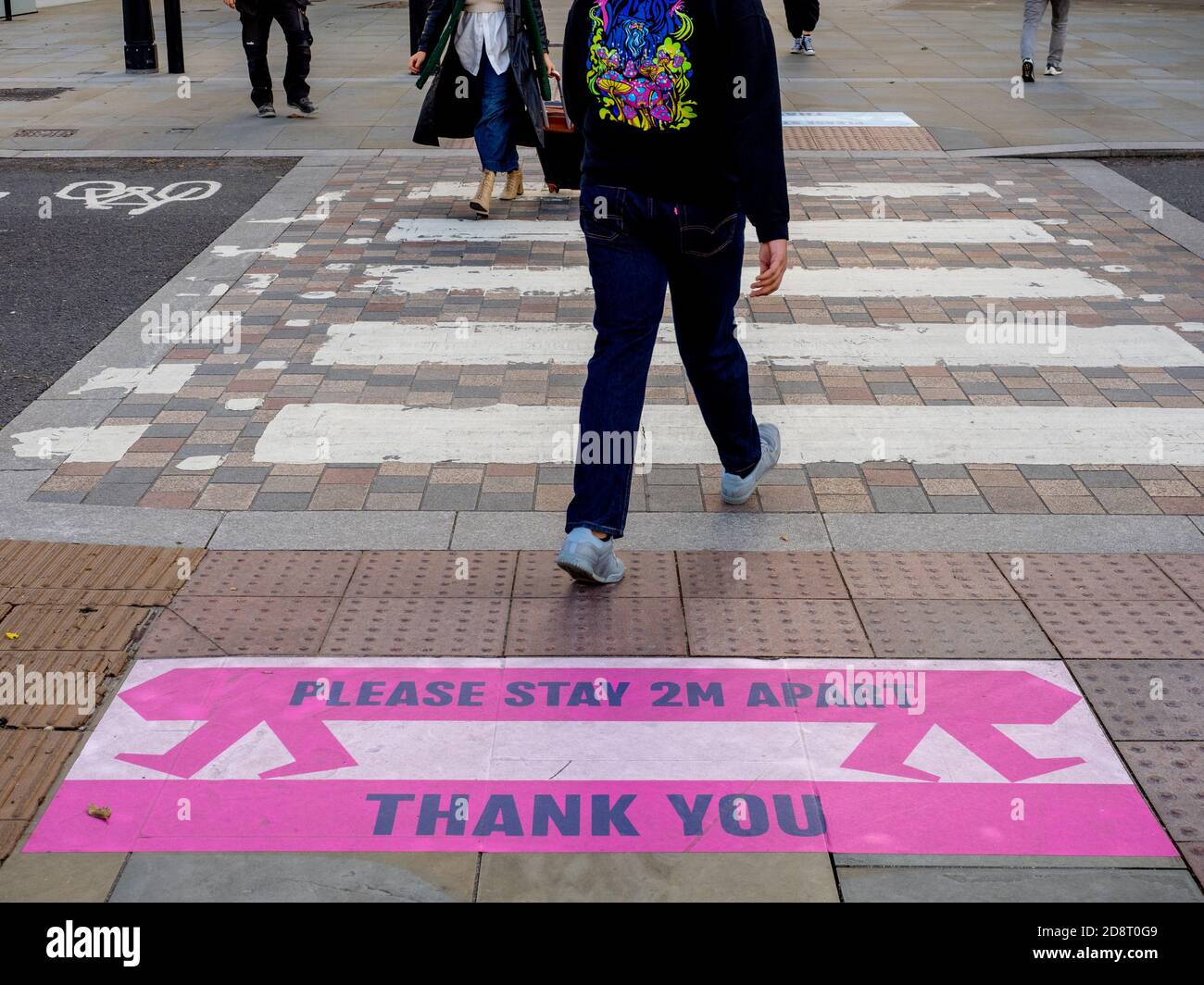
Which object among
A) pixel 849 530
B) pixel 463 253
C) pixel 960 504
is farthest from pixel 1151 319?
pixel 463 253

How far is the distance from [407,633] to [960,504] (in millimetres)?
2018

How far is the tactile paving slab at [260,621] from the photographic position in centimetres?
390

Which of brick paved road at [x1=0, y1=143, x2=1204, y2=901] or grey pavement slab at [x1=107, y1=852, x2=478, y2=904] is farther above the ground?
brick paved road at [x1=0, y1=143, x2=1204, y2=901]

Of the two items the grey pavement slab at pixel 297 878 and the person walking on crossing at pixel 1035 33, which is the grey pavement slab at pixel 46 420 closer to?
the grey pavement slab at pixel 297 878

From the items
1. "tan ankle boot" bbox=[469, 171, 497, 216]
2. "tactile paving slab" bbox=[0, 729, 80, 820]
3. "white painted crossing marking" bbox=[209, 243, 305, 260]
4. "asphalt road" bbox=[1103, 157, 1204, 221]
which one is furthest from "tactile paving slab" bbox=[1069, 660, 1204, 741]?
"asphalt road" bbox=[1103, 157, 1204, 221]

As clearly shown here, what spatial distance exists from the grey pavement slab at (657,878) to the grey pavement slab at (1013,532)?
5.72ft

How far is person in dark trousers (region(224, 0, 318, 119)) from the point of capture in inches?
473

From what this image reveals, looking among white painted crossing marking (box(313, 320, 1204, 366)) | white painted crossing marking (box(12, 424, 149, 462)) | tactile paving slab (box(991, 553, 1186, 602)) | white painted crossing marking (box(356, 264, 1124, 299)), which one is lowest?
tactile paving slab (box(991, 553, 1186, 602))

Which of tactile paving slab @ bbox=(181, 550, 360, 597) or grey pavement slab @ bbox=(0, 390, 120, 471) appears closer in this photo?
tactile paving slab @ bbox=(181, 550, 360, 597)

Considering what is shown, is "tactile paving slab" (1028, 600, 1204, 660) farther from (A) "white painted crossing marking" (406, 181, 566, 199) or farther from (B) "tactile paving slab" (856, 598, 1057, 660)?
(A) "white painted crossing marking" (406, 181, 566, 199)

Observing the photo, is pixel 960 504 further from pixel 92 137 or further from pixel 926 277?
pixel 92 137

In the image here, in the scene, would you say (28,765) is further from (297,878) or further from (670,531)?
(670,531)

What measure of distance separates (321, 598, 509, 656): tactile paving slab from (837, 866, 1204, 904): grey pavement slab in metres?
1.34
